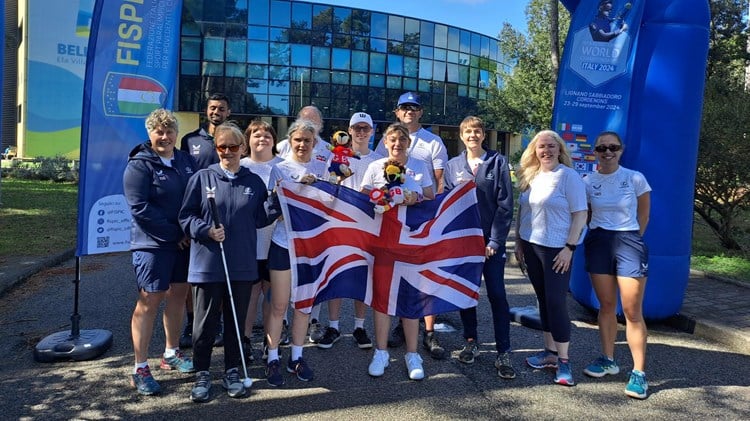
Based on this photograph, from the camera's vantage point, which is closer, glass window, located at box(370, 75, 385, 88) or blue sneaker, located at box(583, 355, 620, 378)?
blue sneaker, located at box(583, 355, 620, 378)

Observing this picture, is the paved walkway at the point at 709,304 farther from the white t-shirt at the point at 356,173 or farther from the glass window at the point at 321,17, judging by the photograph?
the glass window at the point at 321,17

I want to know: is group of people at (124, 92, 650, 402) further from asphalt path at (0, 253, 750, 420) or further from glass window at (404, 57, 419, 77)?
glass window at (404, 57, 419, 77)

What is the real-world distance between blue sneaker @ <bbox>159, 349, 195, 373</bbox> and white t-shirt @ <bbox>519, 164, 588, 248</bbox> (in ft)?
10.2

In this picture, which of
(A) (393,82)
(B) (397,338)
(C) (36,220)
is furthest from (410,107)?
(A) (393,82)

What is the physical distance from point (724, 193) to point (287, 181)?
8.91 m

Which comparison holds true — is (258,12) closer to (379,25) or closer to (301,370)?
(379,25)

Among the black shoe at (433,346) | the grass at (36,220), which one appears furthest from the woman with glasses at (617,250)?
the grass at (36,220)

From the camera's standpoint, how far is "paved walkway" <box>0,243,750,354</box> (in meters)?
5.61

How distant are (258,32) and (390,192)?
32.4 meters

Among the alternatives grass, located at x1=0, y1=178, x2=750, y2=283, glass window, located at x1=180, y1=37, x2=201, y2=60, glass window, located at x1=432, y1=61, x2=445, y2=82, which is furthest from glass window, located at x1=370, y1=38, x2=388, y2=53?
grass, located at x1=0, y1=178, x2=750, y2=283

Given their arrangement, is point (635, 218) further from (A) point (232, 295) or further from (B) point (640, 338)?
(A) point (232, 295)

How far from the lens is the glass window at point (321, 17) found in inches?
1364

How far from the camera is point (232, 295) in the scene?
159 inches

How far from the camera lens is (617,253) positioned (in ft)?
14.4
